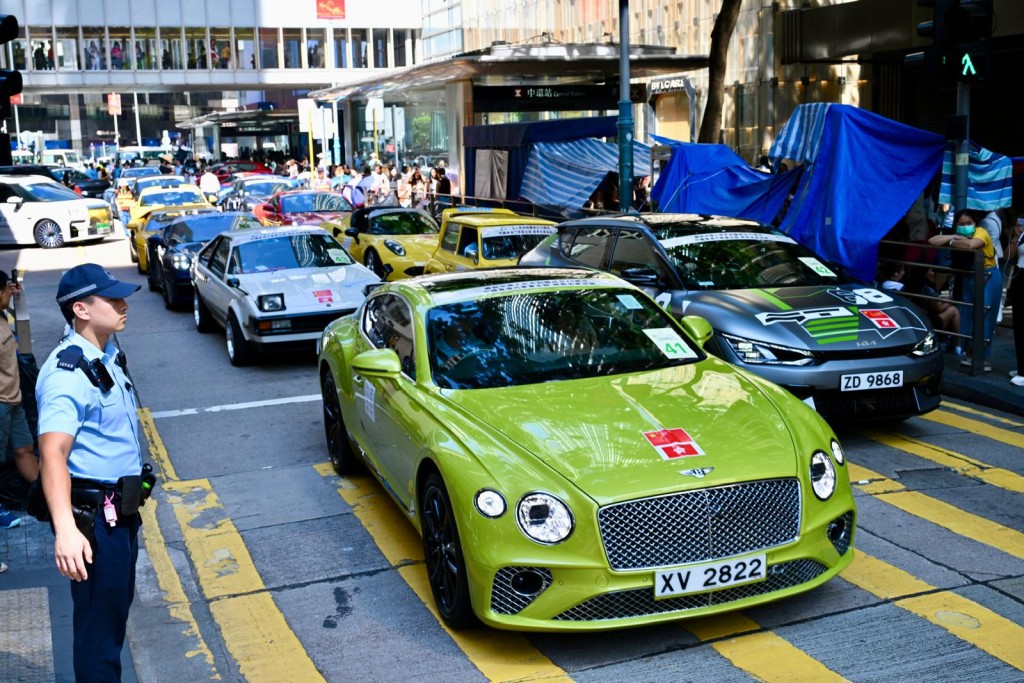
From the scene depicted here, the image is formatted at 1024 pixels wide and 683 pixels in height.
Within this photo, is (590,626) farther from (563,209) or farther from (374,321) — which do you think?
(563,209)

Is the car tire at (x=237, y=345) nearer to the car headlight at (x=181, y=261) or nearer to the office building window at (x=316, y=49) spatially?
the car headlight at (x=181, y=261)

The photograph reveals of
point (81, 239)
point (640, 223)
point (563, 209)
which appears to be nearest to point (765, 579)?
point (640, 223)

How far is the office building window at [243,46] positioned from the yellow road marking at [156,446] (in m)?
52.4

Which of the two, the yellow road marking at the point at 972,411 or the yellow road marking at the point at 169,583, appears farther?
the yellow road marking at the point at 972,411

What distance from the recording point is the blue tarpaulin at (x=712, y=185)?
51.6ft

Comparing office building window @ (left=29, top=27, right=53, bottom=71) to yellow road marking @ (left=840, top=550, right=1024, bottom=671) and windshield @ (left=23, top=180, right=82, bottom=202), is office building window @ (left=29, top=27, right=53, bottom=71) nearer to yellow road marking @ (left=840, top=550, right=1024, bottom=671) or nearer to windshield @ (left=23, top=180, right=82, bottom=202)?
windshield @ (left=23, top=180, right=82, bottom=202)

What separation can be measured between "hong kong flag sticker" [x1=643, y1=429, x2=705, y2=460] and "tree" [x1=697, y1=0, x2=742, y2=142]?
16.1m

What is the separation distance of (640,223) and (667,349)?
4.11m

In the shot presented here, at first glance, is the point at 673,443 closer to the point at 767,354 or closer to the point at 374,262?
the point at 767,354

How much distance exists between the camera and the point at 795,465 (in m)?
5.30

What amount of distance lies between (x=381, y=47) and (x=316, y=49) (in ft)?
12.1

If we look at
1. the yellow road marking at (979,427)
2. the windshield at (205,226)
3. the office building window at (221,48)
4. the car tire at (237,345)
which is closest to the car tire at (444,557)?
the yellow road marking at (979,427)

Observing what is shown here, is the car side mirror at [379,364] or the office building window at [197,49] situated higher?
the office building window at [197,49]

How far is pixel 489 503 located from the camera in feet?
16.7
